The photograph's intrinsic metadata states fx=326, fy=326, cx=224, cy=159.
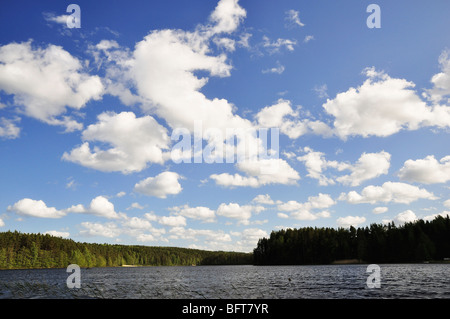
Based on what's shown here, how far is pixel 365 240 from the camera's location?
19138cm
